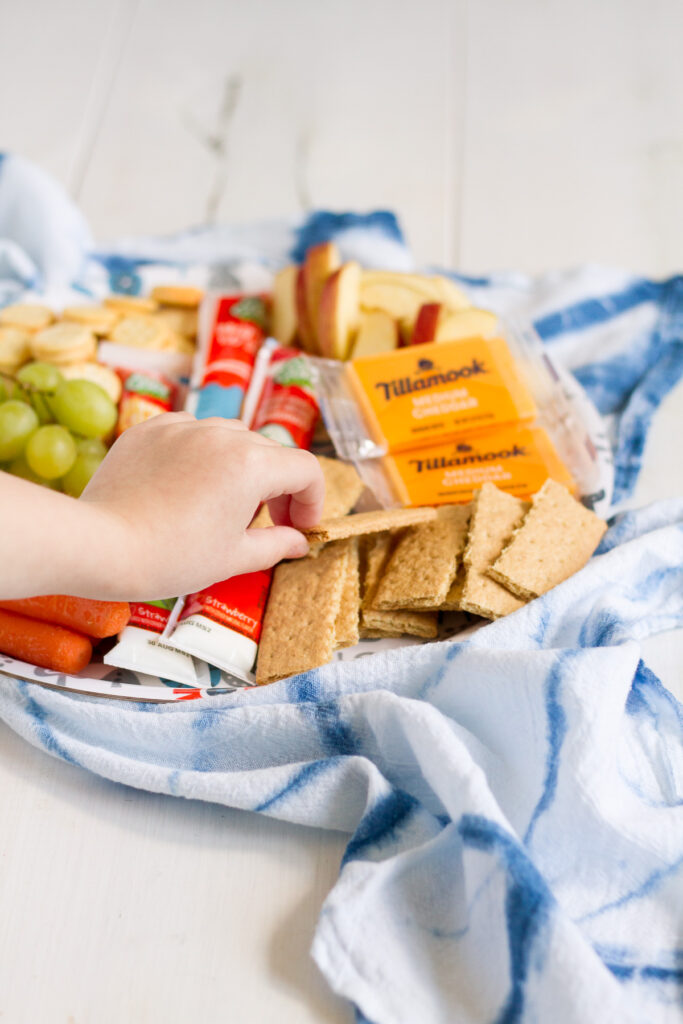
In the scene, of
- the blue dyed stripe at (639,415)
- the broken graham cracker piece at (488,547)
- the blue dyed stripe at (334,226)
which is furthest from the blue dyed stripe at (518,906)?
the blue dyed stripe at (334,226)

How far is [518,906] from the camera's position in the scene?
1.91ft

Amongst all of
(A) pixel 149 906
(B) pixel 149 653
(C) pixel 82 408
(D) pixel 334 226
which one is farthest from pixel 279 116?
(A) pixel 149 906

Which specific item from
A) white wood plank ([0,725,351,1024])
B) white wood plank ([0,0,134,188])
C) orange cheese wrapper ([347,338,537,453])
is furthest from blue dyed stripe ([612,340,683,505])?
white wood plank ([0,0,134,188])

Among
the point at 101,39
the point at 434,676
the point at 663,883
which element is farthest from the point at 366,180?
the point at 663,883

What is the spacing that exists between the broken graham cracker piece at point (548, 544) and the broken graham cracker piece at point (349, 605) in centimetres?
14

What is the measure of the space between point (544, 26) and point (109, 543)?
5.53 feet

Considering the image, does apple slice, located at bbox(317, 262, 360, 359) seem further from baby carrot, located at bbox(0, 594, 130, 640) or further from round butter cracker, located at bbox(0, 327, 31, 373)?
baby carrot, located at bbox(0, 594, 130, 640)

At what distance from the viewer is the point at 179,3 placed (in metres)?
1.92

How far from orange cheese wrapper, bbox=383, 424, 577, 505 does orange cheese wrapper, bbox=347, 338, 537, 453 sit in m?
0.02

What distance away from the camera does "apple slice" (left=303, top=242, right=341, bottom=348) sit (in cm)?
116

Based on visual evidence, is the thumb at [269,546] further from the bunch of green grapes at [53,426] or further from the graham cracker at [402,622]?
the bunch of green grapes at [53,426]

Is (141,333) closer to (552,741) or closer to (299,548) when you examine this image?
(299,548)

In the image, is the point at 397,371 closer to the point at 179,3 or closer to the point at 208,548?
the point at 208,548

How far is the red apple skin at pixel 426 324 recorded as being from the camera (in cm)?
108
